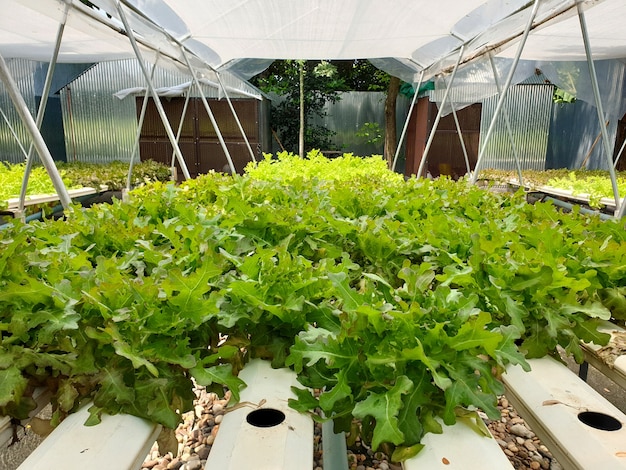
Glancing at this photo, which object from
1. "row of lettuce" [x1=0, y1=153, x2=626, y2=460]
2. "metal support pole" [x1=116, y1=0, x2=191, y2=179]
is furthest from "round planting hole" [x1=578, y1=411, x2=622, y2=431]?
"metal support pole" [x1=116, y1=0, x2=191, y2=179]

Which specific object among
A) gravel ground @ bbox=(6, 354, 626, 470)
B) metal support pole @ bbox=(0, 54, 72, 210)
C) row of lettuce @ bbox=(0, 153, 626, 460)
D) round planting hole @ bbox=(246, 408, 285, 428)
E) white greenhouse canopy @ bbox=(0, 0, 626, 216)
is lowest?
gravel ground @ bbox=(6, 354, 626, 470)

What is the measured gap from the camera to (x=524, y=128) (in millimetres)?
14883

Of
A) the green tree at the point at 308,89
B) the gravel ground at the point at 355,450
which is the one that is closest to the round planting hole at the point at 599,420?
the gravel ground at the point at 355,450

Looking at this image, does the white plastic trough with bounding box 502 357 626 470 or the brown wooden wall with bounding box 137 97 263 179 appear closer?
the white plastic trough with bounding box 502 357 626 470

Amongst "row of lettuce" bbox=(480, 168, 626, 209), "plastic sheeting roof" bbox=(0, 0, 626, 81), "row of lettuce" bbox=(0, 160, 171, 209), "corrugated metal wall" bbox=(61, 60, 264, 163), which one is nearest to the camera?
"plastic sheeting roof" bbox=(0, 0, 626, 81)

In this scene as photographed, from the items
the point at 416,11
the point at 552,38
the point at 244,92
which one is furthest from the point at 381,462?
the point at 244,92

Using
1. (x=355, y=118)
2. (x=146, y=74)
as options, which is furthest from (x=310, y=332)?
(x=355, y=118)

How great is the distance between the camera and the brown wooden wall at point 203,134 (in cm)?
1436

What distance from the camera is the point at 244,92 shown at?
1327 cm

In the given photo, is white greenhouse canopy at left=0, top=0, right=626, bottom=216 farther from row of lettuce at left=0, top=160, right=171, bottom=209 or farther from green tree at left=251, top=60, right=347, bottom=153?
green tree at left=251, top=60, right=347, bottom=153

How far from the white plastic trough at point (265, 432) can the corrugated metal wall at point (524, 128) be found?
48.1ft

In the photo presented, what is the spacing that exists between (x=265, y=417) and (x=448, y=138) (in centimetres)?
1466

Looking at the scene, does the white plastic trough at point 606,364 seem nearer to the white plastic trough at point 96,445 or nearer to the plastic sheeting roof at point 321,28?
the white plastic trough at point 96,445

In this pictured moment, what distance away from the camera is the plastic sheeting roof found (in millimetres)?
4719
